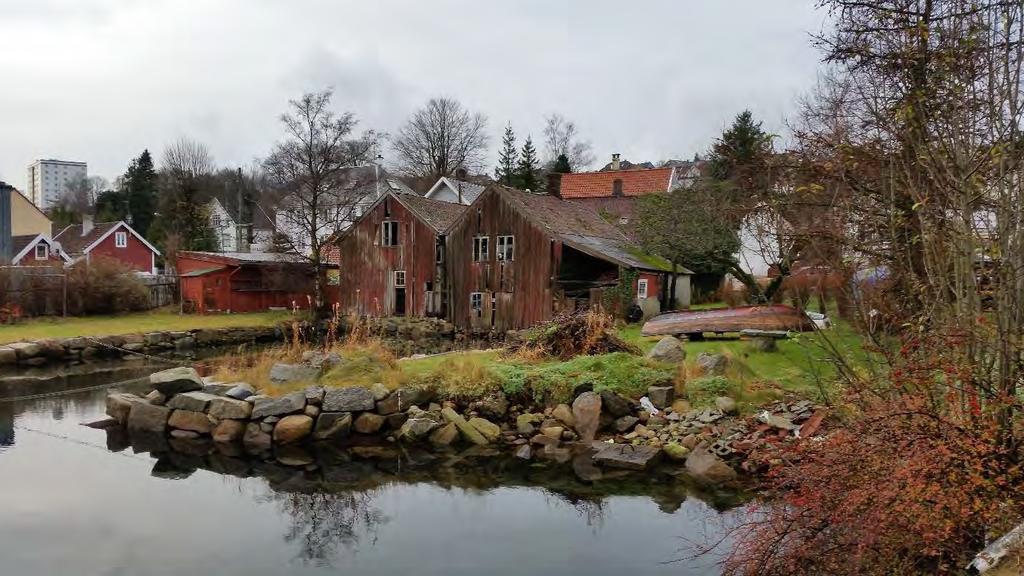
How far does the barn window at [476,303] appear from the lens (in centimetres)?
2809

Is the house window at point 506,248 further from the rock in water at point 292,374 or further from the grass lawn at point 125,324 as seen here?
the rock in water at point 292,374

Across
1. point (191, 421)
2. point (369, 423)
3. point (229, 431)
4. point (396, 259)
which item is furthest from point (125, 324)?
point (369, 423)

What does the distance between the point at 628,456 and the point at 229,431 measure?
22.9ft

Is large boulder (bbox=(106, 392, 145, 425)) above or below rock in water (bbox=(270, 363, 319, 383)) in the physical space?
below

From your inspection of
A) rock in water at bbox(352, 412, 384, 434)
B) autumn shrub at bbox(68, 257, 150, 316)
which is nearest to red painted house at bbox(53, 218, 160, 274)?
autumn shrub at bbox(68, 257, 150, 316)

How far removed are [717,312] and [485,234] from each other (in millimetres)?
13269

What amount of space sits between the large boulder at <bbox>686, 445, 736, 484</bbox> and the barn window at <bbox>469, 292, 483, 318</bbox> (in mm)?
18360

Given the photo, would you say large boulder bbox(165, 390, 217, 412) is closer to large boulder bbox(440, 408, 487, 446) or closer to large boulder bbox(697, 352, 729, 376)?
large boulder bbox(440, 408, 487, 446)

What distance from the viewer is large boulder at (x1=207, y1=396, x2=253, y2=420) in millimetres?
12453

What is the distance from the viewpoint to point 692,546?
784 cm

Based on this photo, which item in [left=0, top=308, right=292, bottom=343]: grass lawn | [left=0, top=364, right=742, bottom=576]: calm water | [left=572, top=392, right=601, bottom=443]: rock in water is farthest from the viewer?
[left=0, top=308, right=292, bottom=343]: grass lawn

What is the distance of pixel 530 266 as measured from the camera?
26391mm

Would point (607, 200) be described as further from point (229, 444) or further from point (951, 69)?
point (951, 69)

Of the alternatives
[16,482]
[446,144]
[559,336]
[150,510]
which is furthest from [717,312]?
[446,144]
